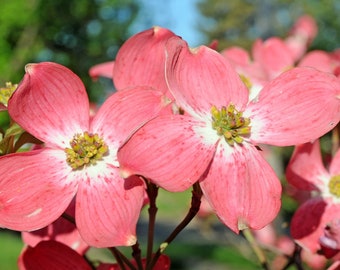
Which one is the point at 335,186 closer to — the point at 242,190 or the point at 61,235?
the point at 242,190

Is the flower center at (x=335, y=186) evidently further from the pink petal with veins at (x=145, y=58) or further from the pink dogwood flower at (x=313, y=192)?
the pink petal with veins at (x=145, y=58)

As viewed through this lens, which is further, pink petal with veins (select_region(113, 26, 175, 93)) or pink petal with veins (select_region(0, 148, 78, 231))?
pink petal with veins (select_region(113, 26, 175, 93))

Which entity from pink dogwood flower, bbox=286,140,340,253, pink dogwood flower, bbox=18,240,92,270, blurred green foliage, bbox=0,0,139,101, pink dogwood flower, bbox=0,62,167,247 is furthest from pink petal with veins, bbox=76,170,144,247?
blurred green foliage, bbox=0,0,139,101

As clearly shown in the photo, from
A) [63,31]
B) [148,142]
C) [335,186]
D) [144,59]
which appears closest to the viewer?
[148,142]

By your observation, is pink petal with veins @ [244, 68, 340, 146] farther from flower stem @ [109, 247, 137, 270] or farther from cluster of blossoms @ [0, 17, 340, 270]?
flower stem @ [109, 247, 137, 270]

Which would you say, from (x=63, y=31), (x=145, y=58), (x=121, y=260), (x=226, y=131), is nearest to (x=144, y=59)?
(x=145, y=58)

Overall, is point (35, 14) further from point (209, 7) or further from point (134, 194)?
point (209, 7)

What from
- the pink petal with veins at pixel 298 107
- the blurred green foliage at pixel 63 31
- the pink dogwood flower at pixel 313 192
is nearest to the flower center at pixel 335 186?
the pink dogwood flower at pixel 313 192
